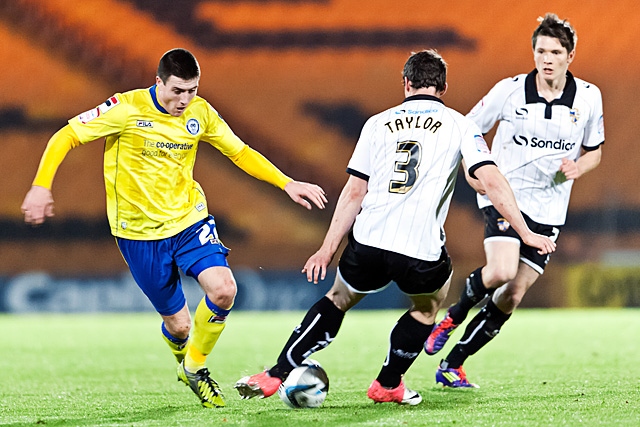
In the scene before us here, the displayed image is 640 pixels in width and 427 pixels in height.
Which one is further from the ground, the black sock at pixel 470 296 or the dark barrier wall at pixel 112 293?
the black sock at pixel 470 296

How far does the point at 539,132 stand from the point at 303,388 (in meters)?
2.29

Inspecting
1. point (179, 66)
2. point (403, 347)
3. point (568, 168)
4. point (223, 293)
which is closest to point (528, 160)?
point (568, 168)

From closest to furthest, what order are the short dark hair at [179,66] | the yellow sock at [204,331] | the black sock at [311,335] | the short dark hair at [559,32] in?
the black sock at [311,335] → the short dark hair at [179,66] → the yellow sock at [204,331] → the short dark hair at [559,32]

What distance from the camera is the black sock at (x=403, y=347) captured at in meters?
4.58

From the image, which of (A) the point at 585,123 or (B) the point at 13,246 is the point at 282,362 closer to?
(A) the point at 585,123

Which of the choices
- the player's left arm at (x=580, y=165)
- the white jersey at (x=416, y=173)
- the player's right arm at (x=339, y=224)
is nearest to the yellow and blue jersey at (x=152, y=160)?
the player's right arm at (x=339, y=224)

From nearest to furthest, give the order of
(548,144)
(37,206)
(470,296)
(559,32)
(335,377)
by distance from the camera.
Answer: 1. (37,206)
2. (559,32)
3. (470,296)
4. (548,144)
5. (335,377)

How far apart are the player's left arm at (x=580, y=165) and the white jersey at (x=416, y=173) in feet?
3.49

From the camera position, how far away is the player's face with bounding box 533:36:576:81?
553 centimetres

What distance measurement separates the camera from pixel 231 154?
5176mm

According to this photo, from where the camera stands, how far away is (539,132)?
18.8 ft

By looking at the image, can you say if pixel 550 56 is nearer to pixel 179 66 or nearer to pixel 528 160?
pixel 528 160

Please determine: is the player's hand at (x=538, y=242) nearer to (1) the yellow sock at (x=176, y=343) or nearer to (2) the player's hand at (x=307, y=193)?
(2) the player's hand at (x=307, y=193)

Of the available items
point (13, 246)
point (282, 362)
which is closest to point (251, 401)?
point (282, 362)
